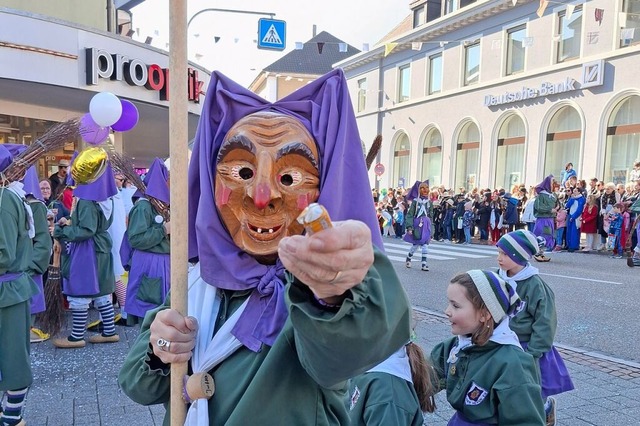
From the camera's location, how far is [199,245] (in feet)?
5.04

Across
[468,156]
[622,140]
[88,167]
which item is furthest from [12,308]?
[468,156]

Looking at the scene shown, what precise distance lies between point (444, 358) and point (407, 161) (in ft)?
81.2

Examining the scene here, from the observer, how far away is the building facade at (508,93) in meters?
16.5

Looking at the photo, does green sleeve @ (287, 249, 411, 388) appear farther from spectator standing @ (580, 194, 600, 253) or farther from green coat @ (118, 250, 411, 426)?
spectator standing @ (580, 194, 600, 253)

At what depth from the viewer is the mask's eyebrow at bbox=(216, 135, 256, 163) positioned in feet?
4.95

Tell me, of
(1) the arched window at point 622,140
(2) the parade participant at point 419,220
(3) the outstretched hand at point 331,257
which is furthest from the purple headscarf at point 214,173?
(1) the arched window at point 622,140

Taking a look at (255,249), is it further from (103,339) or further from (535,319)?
(103,339)

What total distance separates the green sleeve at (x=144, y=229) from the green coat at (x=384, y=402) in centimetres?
324

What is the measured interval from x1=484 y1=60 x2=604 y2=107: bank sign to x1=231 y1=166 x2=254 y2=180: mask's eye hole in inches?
716

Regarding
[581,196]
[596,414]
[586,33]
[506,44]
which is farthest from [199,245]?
[506,44]

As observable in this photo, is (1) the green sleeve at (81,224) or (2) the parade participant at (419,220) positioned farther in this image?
(2) the parade participant at (419,220)

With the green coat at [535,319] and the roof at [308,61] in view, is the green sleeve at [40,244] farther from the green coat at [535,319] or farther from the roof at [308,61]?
the roof at [308,61]

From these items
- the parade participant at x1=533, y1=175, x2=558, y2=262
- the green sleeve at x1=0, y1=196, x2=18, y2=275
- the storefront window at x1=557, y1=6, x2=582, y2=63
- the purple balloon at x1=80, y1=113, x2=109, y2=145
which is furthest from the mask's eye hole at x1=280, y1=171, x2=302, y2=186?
the storefront window at x1=557, y1=6, x2=582, y2=63

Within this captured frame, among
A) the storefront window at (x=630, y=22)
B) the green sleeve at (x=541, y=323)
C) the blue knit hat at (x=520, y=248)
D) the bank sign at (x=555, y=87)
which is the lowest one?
the green sleeve at (x=541, y=323)
